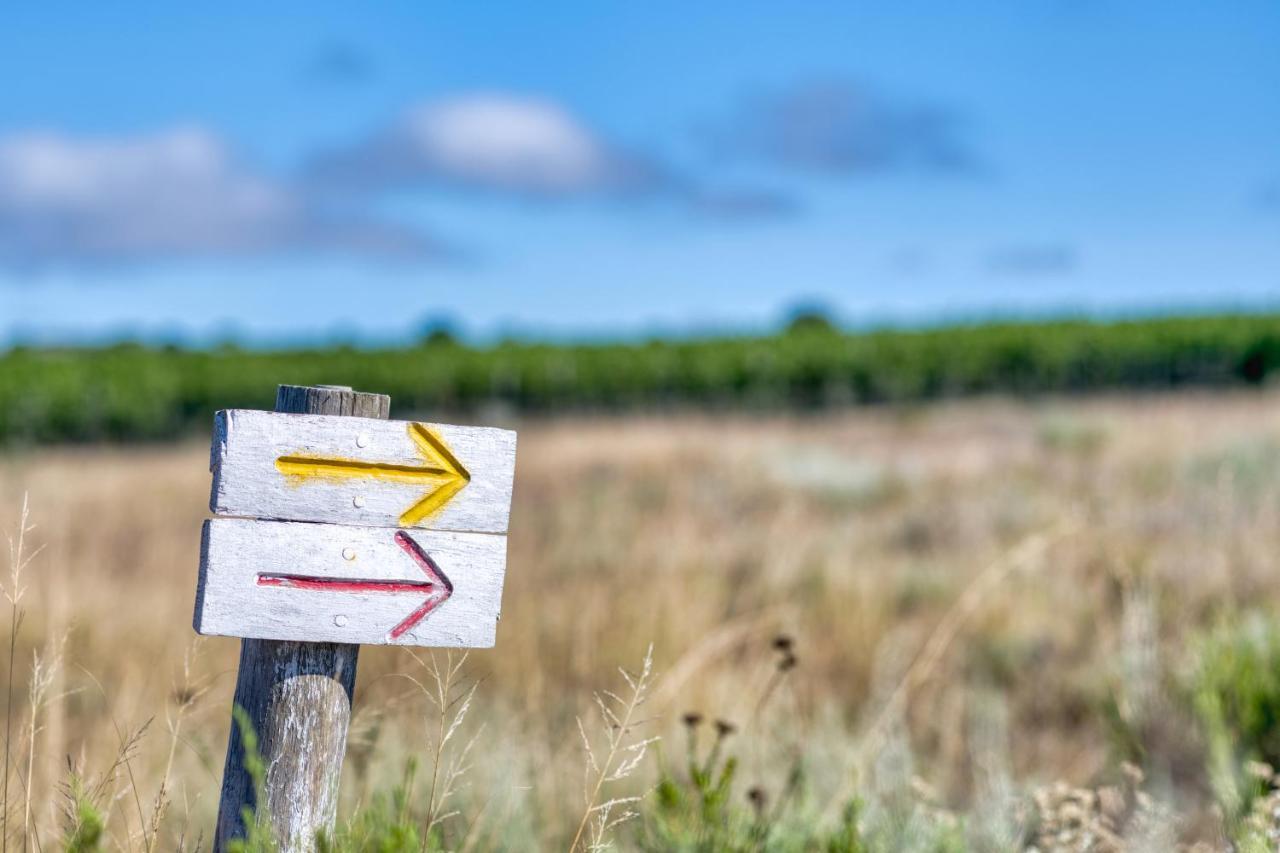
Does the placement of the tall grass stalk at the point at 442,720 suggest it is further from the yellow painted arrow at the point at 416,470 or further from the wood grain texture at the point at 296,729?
the yellow painted arrow at the point at 416,470

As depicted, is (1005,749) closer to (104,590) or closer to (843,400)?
(104,590)

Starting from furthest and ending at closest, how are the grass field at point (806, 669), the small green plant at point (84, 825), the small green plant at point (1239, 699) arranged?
the small green plant at point (1239, 699), the grass field at point (806, 669), the small green plant at point (84, 825)

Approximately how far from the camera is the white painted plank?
1975mm

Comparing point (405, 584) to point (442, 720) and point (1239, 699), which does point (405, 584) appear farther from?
point (1239, 699)

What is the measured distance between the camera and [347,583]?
200 cm

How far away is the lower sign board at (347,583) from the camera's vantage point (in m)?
1.97

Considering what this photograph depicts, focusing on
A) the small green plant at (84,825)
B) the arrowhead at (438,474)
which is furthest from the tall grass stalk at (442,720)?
the small green plant at (84,825)

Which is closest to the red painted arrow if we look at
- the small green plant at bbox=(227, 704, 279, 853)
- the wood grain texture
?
the wood grain texture

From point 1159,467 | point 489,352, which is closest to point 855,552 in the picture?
point 1159,467

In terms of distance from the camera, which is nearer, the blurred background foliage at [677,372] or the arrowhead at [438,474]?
the arrowhead at [438,474]

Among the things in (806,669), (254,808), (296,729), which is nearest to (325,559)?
(296,729)

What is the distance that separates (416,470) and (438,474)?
4cm

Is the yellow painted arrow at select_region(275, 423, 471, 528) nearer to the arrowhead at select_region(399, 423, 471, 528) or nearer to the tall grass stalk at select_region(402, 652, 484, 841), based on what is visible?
the arrowhead at select_region(399, 423, 471, 528)

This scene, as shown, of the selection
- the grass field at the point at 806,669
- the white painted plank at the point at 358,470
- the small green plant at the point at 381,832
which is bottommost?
the grass field at the point at 806,669
